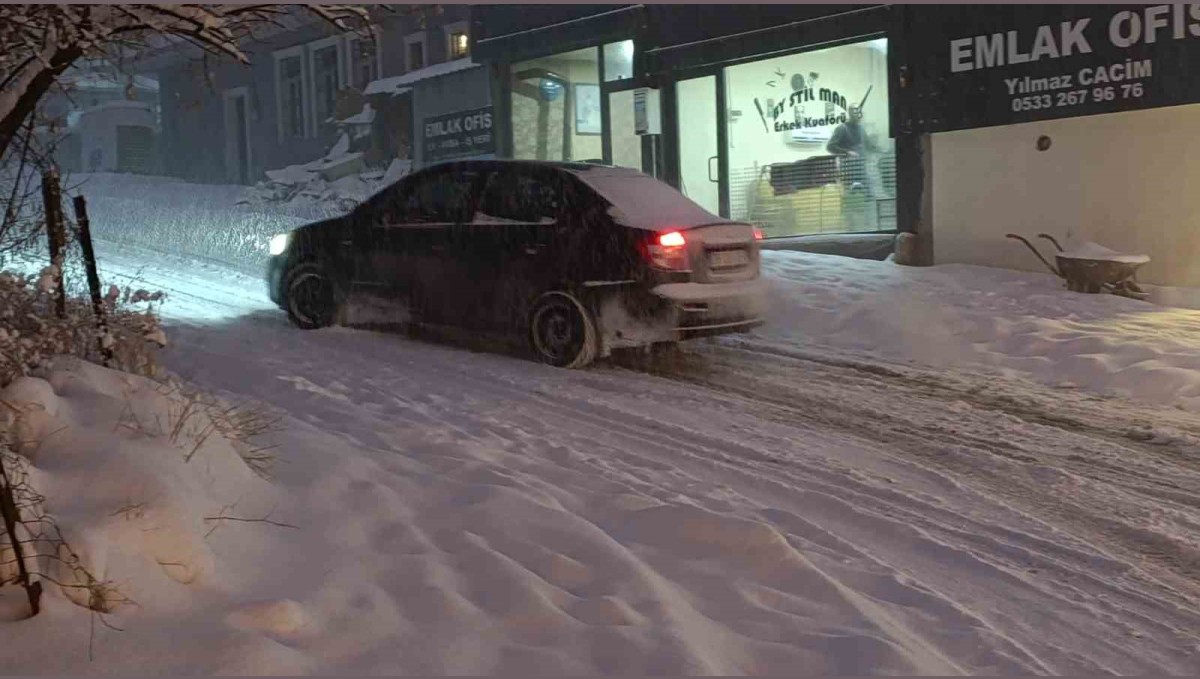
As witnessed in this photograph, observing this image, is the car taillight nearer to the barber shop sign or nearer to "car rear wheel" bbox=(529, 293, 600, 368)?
"car rear wheel" bbox=(529, 293, 600, 368)

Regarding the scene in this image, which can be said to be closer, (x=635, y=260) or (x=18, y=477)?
(x=18, y=477)

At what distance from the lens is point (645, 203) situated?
949 centimetres

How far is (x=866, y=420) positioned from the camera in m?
7.70

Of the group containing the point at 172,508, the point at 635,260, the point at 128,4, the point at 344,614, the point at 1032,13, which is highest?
the point at 1032,13

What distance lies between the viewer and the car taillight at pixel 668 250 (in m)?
8.99

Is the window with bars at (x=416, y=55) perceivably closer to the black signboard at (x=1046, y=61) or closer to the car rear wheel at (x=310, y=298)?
the black signboard at (x=1046, y=61)

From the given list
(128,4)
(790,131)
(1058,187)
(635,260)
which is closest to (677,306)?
(635,260)

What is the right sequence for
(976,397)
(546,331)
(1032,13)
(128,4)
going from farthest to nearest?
1. (1032,13)
2. (546,331)
3. (976,397)
4. (128,4)

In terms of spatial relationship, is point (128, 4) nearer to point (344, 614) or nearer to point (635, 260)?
point (344, 614)

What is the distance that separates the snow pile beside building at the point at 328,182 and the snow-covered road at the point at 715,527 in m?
16.4

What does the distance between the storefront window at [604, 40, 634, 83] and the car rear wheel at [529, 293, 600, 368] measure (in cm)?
1139

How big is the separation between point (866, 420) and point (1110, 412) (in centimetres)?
177

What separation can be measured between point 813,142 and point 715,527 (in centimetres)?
1354

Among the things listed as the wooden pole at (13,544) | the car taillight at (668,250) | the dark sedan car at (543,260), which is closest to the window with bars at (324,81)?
the dark sedan car at (543,260)
